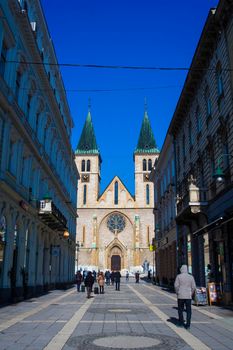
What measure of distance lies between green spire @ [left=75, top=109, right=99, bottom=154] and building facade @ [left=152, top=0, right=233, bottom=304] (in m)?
59.0

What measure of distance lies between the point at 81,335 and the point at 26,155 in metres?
15.0

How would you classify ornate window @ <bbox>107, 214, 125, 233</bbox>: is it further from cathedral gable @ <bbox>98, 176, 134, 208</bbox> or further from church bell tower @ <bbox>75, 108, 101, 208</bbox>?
church bell tower @ <bbox>75, 108, 101, 208</bbox>

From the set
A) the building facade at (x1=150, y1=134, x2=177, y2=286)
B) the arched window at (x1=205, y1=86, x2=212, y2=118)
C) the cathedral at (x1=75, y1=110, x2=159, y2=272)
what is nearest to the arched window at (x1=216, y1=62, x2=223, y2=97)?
the arched window at (x1=205, y1=86, x2=212, y2=118)

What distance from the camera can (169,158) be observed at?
37.0m

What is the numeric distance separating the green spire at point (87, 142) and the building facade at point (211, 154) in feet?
194

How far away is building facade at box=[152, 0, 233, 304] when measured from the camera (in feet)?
57.4

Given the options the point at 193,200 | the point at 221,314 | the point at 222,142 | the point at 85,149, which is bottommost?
the point at 221,314

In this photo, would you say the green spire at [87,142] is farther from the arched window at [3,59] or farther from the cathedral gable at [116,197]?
the arched window at [3,59]

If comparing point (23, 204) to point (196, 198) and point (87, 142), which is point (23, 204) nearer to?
point (196, 198)

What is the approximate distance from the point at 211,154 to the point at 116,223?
59768 millimetres

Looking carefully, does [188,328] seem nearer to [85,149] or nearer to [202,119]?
[202,119]

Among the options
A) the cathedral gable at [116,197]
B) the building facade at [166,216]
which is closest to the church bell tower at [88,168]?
the cathedral gable at [116,197]

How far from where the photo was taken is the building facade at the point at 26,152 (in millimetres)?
18219

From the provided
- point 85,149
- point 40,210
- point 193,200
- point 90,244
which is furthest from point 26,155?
point 85,149
